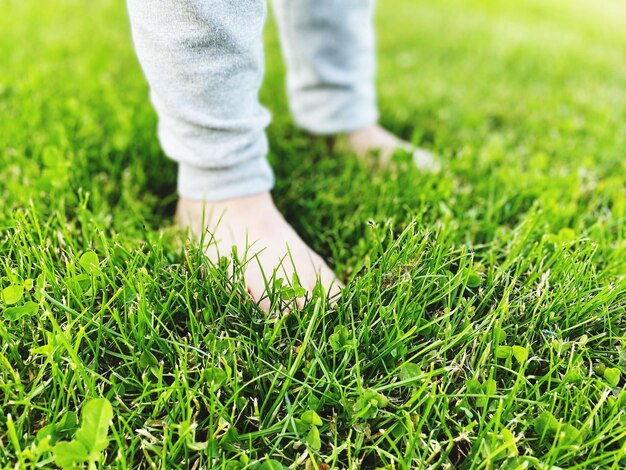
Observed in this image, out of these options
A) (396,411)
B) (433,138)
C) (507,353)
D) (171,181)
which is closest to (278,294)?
(396,411)

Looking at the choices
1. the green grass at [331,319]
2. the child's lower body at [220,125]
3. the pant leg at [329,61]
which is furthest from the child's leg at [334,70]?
the child's lower body at [220,125]

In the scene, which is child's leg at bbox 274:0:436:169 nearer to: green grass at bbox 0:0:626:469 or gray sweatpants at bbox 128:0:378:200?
gray sweatpants at bbox 128:0:378:200

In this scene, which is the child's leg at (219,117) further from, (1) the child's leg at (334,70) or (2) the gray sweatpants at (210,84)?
(1) the child's leg at (334,70)

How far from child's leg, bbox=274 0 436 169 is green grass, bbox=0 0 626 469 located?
5.2 inches

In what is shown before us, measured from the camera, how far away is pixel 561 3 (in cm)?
570

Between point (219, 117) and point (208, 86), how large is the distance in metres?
0.07

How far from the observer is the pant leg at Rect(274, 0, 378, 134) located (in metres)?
1.62

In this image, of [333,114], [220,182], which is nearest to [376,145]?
[333,114]

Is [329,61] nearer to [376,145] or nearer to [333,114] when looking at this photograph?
[333,114]

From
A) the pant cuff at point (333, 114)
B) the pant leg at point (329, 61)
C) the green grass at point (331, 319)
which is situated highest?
the pant leg at point (329, 61)

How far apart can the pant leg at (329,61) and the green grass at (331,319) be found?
16cm

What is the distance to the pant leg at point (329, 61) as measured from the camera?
1.62 meters

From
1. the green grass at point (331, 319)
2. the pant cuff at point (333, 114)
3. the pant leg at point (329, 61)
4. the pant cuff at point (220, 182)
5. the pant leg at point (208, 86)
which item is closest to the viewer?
the green grass at point (331, 319)

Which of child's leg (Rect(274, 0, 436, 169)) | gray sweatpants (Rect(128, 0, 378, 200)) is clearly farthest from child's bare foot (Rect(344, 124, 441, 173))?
gray sweatpants (Rect(128, 0, 378, 200))
